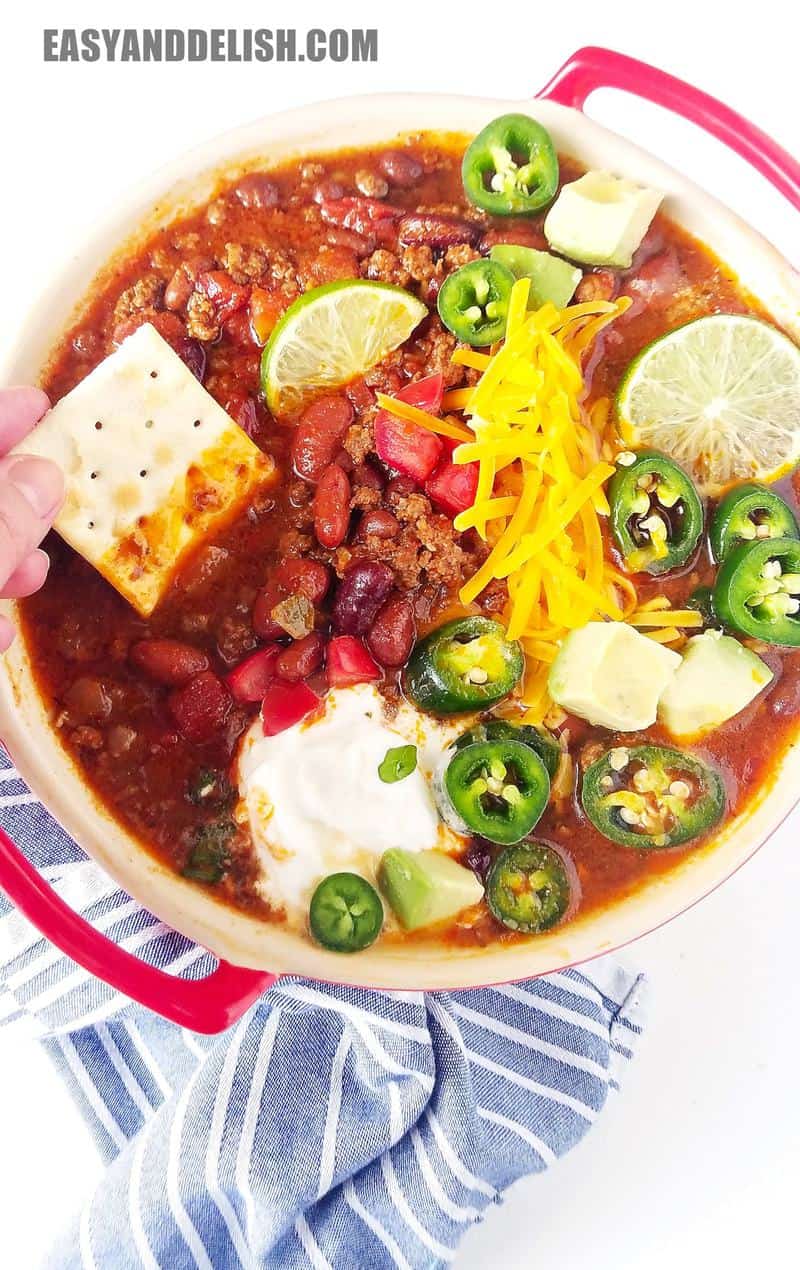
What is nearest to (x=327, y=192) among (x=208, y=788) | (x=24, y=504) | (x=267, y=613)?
(x=267, y=613)

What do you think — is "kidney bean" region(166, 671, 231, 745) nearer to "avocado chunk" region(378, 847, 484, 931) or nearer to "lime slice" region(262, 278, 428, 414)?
"avocado chunk" region(378, 847, 484, 931)

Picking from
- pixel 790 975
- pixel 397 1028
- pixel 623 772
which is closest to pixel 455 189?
pixel 623 772

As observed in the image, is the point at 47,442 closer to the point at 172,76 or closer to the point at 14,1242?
the point at 172,76

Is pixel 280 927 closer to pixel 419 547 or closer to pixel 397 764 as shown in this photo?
pixel 397 764

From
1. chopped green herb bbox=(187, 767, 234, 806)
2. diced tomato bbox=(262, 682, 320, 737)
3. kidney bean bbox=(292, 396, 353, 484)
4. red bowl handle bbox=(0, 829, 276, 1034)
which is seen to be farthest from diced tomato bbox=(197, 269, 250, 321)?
red bowl handle bbox=(0, 829, 276, 1034)

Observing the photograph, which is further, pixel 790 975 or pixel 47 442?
pixel 790 975

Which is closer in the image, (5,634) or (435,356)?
(5,634)
